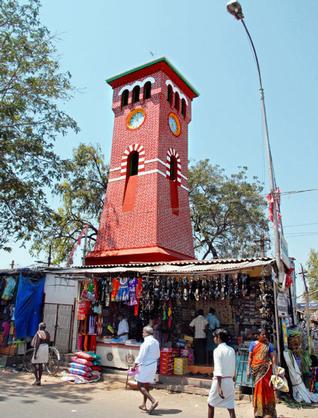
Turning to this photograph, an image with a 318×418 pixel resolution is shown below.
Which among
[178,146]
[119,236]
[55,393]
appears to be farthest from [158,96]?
[55,393]

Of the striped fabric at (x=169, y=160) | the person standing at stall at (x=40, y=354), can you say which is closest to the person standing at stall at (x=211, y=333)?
the person standing at stall at (x=40, y=354)

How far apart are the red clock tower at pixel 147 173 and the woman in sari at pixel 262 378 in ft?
26.9

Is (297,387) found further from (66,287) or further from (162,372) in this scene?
(66,287)

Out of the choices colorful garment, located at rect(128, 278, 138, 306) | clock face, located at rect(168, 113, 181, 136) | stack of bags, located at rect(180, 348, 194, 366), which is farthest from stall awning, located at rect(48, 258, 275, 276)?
clock face, located at rect(168, 113, 181, 136)

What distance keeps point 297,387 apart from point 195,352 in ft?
11.9

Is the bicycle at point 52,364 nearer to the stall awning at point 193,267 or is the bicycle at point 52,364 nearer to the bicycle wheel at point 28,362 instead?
the bicycle wheel at point 28,362

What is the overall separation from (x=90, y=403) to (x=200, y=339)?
179 inches

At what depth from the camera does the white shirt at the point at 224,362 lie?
19.2ft

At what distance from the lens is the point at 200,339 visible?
1151 centimetres

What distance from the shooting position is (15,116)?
1289 centimetres

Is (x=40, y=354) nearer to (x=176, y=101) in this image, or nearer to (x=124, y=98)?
(x=124, y=98)

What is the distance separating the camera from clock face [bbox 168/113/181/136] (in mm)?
18453

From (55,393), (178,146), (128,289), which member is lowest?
(55,393)

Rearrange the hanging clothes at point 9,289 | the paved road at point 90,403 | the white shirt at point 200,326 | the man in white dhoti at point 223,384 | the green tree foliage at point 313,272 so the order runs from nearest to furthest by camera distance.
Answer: the man in white dhoti at point 223,384 → the paved road at point 90,403 → the white shirt at point 200,326 → the hanging clothes at point 9,289 → the green tree foliage at point 313,272
